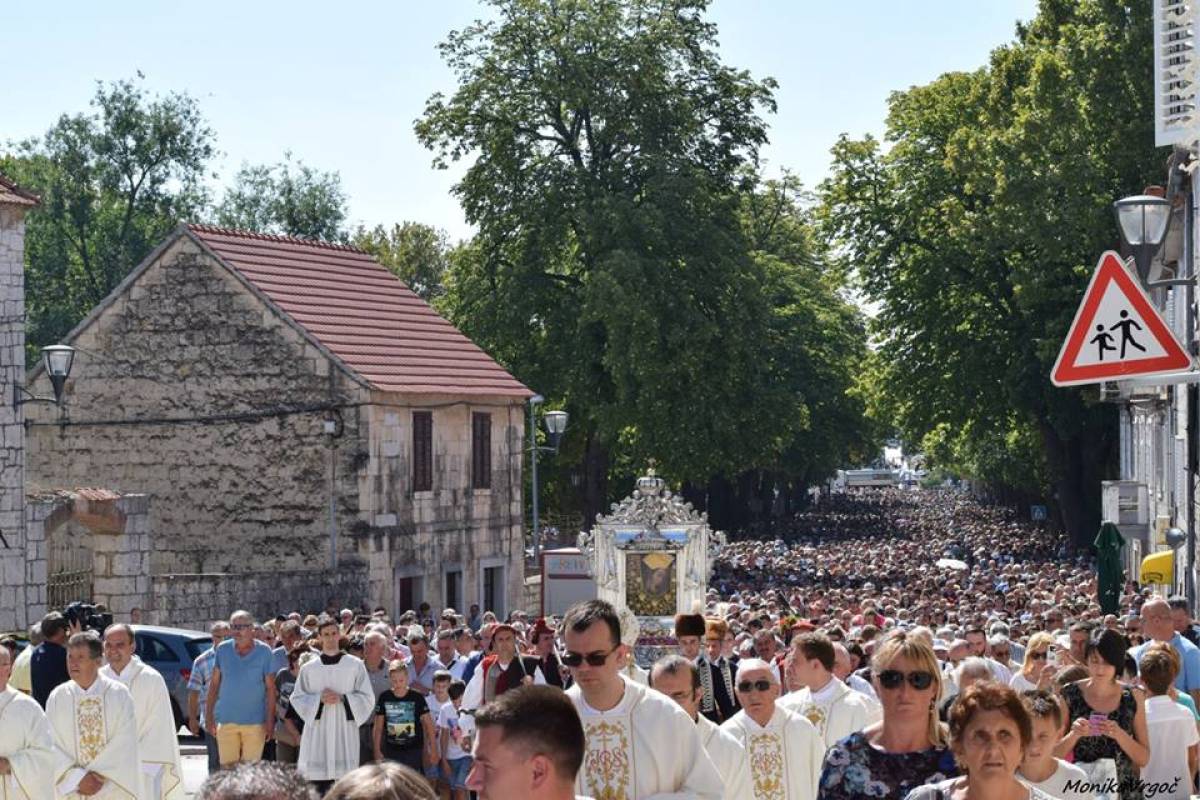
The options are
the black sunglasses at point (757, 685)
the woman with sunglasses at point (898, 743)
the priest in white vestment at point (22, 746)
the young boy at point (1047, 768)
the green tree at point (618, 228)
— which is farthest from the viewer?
the green tree at point (618, 228)

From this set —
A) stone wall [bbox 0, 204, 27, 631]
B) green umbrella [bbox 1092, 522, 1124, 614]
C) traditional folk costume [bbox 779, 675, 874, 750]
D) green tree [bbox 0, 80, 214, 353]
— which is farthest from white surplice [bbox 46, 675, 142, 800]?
green tree [bbox 0, 80, 214, 353]

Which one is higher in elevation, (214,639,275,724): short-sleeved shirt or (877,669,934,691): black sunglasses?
(877,669,934,691): black sunglasses

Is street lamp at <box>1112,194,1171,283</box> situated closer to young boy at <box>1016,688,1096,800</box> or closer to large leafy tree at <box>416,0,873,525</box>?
young boy at <box>1016,688,1096,800</box>

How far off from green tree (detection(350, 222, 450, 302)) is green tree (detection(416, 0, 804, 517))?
3466 centimetres

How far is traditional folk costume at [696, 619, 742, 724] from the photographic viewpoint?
13.4m

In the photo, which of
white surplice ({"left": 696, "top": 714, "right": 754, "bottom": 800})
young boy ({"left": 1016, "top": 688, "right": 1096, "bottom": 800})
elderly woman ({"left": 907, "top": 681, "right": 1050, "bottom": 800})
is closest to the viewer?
elderly woman ({"left": 907, "top": 681, "right": 1050, "bottom": 800})

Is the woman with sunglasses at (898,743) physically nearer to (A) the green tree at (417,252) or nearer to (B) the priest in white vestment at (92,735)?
(B) the priest in white vestment at (92,735)

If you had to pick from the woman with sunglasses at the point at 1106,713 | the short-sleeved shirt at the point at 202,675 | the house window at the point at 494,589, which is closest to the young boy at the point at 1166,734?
the woman with sunglasses at the point at 1106,713

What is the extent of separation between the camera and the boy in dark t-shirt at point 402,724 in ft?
52.9

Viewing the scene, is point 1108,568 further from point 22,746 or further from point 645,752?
point 645,752

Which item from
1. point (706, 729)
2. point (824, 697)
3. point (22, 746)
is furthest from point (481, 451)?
point (706, 729)

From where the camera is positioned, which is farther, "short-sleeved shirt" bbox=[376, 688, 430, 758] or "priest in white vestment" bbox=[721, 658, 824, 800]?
"short-sleeved shirt" bbox=[376, 688, 430, 758]

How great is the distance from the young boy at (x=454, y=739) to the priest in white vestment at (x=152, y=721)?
294 centimetres

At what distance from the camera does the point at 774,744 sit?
10375mm
